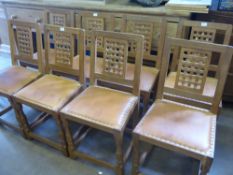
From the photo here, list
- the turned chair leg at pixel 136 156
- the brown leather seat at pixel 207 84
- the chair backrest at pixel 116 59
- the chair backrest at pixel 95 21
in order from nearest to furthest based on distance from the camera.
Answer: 1. the turned chair leg at pixel 136 156
2. the chair backrest at pixel 116 59
3. the brown leather seat at pixel 207 84
4. the chair backrest at pixel 95 21

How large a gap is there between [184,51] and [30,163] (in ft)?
4.65

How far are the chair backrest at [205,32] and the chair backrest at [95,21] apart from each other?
0.68 metres

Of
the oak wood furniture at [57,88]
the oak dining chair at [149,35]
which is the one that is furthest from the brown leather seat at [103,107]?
the oak dining chair at [149,35]

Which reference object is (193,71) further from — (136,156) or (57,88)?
(57,88)

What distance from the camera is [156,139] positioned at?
4.40 ft

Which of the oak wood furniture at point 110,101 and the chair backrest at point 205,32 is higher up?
the chair backrest at point 205,32

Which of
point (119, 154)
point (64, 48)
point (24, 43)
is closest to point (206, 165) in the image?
point (119, 154)

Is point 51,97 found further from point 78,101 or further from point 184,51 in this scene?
point 184,51

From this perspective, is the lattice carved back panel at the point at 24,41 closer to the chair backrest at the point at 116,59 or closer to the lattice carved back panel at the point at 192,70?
the chair backrest at the point at 116,59

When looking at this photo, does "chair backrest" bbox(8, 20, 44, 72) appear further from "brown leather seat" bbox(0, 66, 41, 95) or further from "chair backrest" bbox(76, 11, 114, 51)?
"chair backrest" bbox(76, 11, 114, 51)

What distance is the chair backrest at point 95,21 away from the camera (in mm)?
2225

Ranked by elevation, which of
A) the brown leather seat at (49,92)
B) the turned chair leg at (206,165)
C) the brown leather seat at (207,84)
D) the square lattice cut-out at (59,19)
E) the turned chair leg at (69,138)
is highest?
the square lattice cut-out at (59,19)

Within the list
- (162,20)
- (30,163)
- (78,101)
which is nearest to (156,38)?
(162,20)

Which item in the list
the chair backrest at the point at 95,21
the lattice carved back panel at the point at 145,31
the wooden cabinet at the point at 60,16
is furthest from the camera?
the wooden cabinet at the point at 60,16
